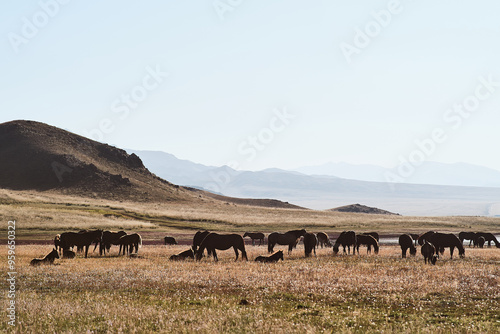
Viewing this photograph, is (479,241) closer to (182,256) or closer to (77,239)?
(182,256)

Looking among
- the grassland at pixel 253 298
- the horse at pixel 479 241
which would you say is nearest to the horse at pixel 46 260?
the grassland at pixel 253 298

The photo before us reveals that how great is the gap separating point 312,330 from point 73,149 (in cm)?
18291

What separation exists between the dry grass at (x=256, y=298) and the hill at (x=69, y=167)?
130 m

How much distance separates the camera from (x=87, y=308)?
14.3 m

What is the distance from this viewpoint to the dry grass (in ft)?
41.2

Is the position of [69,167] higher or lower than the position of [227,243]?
higher

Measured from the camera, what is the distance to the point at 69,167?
16250 centimetres

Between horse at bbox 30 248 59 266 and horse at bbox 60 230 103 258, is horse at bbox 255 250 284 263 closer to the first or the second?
horse at bbox 30 248 59 266

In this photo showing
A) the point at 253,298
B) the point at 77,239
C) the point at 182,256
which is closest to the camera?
the point at 253,298

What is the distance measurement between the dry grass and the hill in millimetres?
129610

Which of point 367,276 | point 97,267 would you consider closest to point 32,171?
point 97,267

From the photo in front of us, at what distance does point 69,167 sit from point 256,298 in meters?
160

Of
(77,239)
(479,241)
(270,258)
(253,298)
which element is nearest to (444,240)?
(270,258)

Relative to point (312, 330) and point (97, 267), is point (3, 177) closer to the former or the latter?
point (97, 267)
